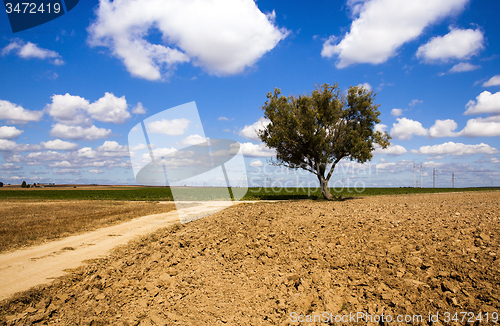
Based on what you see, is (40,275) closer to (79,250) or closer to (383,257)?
(79,250)

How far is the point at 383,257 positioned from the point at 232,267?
325cm

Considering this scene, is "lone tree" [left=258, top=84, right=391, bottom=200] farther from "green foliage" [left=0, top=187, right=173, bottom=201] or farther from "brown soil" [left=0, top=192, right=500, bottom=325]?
"green foliage" [left=0, top=187, right=173, bottom=201]

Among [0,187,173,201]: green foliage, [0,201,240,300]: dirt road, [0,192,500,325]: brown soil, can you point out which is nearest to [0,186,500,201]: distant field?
[0,187,173,201]: green foliage

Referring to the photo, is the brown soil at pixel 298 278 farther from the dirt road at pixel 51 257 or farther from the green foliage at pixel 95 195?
the green foliage at pixel 95 195

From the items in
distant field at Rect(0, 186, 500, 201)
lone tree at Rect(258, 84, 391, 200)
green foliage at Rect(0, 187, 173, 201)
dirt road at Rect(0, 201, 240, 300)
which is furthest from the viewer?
green foliage at Rect(0, 187, 173, 201)

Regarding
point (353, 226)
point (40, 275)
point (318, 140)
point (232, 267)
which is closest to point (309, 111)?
point (318, 140)

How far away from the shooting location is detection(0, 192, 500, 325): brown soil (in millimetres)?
4141

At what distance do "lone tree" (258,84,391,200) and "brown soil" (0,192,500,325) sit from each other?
1793 centimetres

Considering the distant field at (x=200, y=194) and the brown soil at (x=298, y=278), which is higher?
the brown soil at (x=298, y=278)

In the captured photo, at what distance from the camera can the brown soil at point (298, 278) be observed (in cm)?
414

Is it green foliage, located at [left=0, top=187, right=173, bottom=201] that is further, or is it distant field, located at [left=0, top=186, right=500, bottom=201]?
green foliage, located at [left=0, top=187, right=173, bottom=201]

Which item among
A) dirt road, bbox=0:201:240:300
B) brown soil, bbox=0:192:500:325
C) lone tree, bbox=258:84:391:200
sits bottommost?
dirt road, bbox=0:201:240:300

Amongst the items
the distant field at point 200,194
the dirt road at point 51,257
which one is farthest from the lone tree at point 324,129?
the dirt road at point 51,257

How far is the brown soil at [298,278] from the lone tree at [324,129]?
1793 cm
